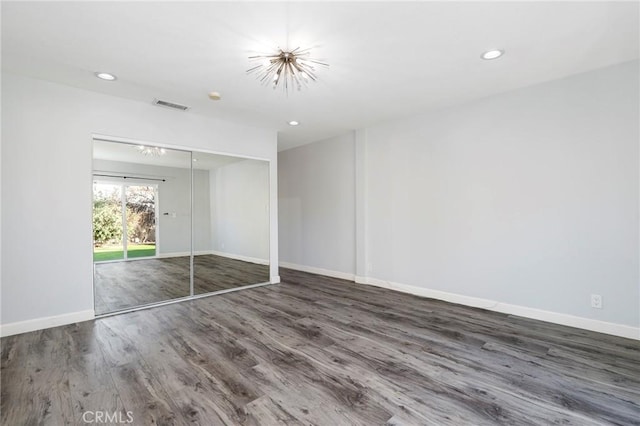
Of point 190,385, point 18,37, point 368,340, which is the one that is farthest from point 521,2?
point 18,37

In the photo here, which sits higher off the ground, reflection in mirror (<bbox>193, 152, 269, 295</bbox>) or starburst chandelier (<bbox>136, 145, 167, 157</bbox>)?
starburst chandelier (<bbox>136, 145, 167, 157</bbox>)

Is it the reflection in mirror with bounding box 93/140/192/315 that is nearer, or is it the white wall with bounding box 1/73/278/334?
the white wall with bounding box 1/73/278/334

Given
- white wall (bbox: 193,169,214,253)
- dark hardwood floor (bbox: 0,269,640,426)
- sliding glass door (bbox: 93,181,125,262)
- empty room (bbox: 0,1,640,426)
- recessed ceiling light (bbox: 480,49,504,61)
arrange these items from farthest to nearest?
1. white wall (bbox: 193,169,214,253)
2. sliding glass door (bbox: 93,181,125,262)
3. recessed ceiling light (bbox: 480,49,504,61)
4. empty room (bbox: 0,1,640,426)
5. dark hardwood floor (bbox: 0,269,640,426)

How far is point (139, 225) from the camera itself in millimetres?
3928

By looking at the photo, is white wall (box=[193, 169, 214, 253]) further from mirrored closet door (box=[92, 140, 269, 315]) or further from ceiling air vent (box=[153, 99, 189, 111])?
ceiling air vent (box=[153, 99, 189, 111])

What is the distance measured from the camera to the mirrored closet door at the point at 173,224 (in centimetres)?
359

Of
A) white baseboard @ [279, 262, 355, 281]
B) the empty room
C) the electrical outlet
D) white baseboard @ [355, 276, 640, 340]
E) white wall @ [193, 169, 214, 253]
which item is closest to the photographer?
the empty room

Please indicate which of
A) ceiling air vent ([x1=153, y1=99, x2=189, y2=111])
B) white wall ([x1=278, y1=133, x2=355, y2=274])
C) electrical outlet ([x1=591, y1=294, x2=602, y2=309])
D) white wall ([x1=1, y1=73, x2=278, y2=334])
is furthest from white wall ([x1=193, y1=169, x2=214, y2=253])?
electrical outlet ([x1=591, y1=294, x2=602, y2=309])

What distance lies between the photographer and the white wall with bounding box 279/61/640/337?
2822mm

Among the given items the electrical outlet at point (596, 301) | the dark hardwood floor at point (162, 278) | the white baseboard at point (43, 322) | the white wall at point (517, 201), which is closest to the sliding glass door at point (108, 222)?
the dark hardwood floor at point (162, 278)

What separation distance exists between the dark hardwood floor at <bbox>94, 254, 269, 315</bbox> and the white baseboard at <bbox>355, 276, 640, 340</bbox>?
2.48 metres

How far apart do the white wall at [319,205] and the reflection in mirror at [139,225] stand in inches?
98.1

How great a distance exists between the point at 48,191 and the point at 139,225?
1.04m

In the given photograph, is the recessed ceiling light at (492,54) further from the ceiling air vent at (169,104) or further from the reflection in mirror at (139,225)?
the reflection in mirror at (139,225)
